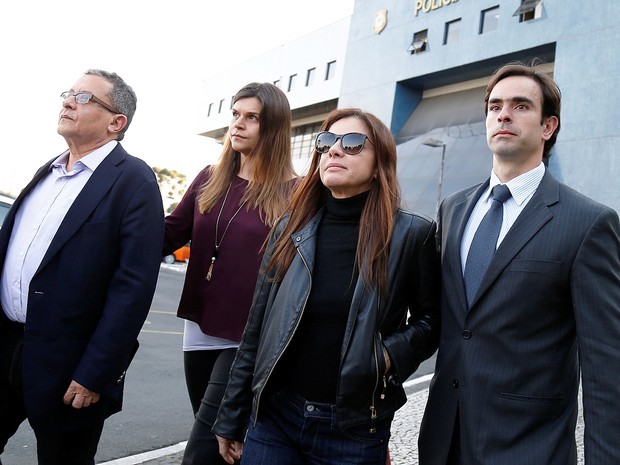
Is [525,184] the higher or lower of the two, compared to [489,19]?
lower

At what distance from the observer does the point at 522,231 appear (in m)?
2.11

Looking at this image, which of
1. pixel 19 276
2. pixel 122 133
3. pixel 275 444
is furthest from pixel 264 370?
pixel 122 133

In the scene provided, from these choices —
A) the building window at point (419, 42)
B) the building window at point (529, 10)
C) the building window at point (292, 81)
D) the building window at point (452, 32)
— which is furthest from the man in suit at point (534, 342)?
the building window at point (292, 81)

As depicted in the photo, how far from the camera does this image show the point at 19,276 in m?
2.65

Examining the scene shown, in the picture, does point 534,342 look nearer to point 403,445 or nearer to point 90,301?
point 90,301

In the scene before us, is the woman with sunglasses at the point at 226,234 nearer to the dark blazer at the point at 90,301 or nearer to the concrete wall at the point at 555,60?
the dark blazer at the point at 90,301

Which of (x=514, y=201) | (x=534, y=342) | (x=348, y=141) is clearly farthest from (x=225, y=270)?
(x=534, y=342)

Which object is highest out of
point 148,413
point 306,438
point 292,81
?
point 292,81

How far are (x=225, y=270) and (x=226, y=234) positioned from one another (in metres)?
0.20

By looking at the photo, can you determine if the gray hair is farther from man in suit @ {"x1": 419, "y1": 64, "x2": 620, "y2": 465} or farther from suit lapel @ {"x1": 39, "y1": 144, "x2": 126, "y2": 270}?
man in suit @ {"x1": 419, "y1": 64, "x2": 620, "y2": 465}

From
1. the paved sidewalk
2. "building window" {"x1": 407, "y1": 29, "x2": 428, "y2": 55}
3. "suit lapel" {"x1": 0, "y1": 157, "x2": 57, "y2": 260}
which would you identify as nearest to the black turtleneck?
"suit lapel" {"x1": 0, "y1": 157, "x2": 57, "y2": 260}

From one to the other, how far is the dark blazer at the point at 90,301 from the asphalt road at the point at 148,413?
1.86 metres

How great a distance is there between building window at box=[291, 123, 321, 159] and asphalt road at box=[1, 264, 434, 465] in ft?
91.3

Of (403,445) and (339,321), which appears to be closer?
(339,321)
